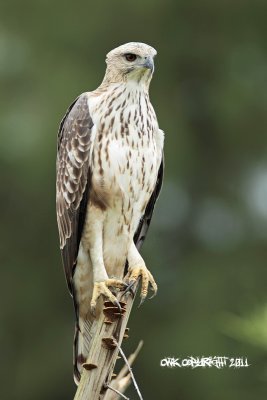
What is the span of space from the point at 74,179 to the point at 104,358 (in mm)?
1494

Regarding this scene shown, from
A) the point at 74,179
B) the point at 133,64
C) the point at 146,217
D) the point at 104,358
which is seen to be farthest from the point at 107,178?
the point at 104,358

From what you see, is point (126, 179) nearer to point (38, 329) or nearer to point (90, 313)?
point (90, 313)

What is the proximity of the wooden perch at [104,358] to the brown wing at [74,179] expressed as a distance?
1.13 m

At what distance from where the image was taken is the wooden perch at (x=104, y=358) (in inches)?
217

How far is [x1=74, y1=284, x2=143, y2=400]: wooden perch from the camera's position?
18.0 ft

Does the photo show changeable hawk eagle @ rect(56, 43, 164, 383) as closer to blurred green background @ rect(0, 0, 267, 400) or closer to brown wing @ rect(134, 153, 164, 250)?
brown wing @ rect(134, 153, 164, 250)

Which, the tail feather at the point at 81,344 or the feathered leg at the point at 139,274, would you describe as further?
the tail feather at the point at 81,344

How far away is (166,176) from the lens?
14.9 metres

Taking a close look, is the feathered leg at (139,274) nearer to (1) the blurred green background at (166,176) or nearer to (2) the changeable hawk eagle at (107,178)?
(2) the changeable hawk eagle at (107,178)

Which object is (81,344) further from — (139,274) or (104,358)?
(104,358)

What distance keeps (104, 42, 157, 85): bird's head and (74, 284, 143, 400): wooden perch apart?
4.91 feet

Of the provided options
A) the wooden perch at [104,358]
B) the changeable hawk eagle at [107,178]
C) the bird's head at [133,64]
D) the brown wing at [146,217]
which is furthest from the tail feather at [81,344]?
the bird's head at [133,64]

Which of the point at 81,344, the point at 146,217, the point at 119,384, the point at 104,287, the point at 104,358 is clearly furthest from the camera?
the point at 146,217

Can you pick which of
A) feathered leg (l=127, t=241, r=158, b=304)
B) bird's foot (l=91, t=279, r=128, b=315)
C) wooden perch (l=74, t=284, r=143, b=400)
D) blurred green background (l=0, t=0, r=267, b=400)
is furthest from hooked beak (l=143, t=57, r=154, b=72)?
blurred green background (l=0, t=0, r=267, b=400)
